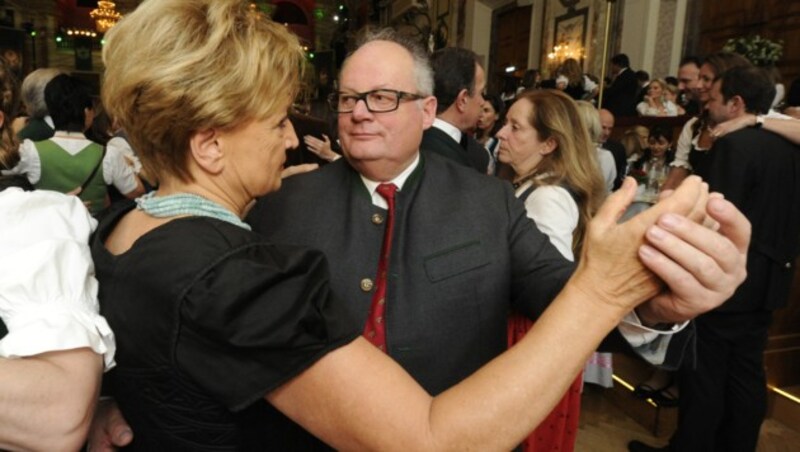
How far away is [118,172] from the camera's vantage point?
2732 mm

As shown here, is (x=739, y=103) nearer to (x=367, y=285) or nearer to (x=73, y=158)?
(x=367, y=285)

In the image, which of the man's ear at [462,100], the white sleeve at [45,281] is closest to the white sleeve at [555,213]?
the man's ear at [462,100]

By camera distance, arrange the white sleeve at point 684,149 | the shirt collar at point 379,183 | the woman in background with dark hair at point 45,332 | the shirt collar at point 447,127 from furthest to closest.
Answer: the white sleeve at point 684,149 → the shirt collar at point 447,127 → the shirt collar at point 379,183 → the woman in background with dark hair at point 45,332

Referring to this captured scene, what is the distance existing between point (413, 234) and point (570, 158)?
110cm

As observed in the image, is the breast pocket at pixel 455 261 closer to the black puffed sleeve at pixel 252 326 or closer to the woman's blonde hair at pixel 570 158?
the black puffed sleeve at pixel 252 326

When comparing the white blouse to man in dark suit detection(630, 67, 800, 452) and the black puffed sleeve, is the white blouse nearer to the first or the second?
man in dark suit detection(630, 67, 800, 452)

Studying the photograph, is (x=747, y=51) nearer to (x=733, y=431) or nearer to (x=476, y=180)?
(x=733, y=431)

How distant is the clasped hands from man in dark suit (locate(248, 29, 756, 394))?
1.62ft

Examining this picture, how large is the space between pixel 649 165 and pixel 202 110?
3.77m

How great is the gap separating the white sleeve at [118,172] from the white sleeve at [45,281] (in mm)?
1949

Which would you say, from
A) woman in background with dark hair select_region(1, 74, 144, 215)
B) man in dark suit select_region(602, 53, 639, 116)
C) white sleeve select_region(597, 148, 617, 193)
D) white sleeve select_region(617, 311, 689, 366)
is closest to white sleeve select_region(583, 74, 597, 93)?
man in dark suit select_region(602, 53, 639, 116)

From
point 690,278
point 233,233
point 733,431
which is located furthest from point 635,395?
point 233,233

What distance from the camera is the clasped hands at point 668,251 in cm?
74

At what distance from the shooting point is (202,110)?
854 mm
